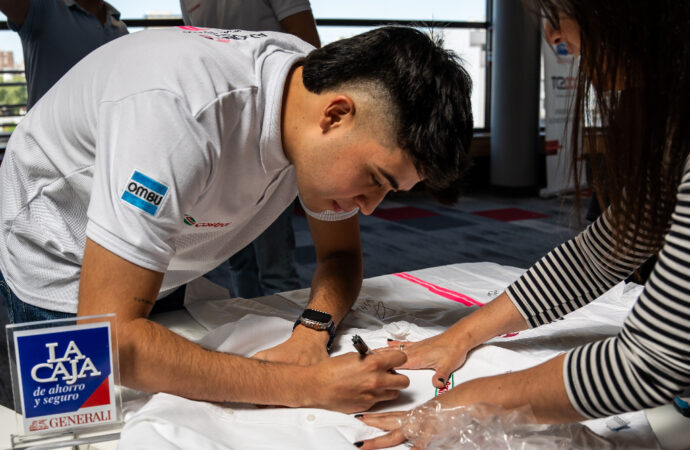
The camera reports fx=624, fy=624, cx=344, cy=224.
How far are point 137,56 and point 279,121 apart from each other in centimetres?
25

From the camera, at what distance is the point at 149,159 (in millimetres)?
865

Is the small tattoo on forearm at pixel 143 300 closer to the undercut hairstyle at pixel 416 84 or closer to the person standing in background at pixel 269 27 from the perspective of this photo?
the undercut hairstyle at pixel 416 84

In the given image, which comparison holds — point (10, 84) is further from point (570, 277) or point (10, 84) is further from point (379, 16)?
point (570, 277)

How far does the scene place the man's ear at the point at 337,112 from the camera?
1024 mm

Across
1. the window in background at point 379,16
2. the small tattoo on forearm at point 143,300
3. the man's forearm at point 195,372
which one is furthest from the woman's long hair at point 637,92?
the window in background at point 379,16

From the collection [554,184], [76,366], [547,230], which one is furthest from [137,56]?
[554,184]

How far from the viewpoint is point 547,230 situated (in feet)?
14.0

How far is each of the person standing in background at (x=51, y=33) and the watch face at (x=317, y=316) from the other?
145 centimetres

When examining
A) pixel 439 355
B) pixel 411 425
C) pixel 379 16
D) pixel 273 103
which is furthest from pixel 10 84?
pixel 411 425

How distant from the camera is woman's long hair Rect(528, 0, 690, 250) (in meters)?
0.71

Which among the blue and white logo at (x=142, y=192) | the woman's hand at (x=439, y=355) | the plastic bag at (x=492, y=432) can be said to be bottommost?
the woman's hand at (x=439, y=355)

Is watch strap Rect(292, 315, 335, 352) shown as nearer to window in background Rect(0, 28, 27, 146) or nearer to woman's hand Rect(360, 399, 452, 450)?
woman's hand Rect(360, 399, 452, 450)

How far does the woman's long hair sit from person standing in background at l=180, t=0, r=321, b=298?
138 cm

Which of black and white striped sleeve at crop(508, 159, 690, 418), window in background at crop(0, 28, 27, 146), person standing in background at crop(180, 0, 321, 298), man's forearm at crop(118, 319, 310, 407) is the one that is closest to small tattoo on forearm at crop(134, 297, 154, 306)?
man's forearm at crop(118, 319, 310, 407)
